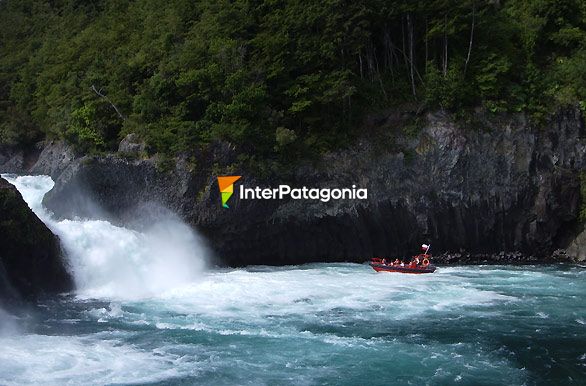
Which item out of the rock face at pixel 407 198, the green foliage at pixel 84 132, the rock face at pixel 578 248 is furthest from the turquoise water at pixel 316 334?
the green foliage at pixel 84 132

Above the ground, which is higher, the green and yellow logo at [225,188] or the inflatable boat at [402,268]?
the green and yellow logo at [225,188]

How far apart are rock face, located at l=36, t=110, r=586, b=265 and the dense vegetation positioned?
1379 mm

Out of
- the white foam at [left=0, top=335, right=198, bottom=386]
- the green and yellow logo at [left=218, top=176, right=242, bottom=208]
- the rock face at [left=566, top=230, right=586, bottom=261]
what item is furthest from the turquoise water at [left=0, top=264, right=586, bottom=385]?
the rock face at [left=566, top=230, right=586, bottom=261]

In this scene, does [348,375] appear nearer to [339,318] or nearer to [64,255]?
[339,318]

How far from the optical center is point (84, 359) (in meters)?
16.4

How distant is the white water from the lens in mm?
24859

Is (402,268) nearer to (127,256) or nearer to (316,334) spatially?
(316,334)

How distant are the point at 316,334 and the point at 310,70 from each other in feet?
50.2

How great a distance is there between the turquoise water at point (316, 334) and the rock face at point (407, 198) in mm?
3460

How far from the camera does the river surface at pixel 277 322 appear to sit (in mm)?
15789

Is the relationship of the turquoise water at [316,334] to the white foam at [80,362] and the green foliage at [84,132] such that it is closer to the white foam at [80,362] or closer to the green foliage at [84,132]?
the white foam at [80,362]

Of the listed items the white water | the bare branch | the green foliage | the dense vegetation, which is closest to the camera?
the white water

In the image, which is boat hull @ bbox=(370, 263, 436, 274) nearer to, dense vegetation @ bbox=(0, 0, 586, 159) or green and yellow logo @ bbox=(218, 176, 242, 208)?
dense vegetation @ bbox=(0, 0, 586, 159)

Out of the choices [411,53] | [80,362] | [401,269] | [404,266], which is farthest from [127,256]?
[411,53]
